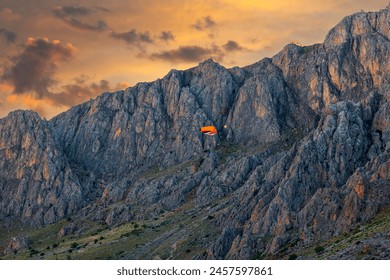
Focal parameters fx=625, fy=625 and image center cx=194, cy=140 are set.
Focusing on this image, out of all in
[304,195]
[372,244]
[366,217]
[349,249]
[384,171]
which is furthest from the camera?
[304,195]

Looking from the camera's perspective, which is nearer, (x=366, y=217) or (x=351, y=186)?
(x=366, y=217)

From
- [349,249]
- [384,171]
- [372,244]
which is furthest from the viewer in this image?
[384,171]

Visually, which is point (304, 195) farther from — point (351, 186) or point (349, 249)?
point (349, 249)

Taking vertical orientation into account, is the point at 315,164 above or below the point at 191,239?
above

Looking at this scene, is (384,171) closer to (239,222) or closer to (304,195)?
(304,195)

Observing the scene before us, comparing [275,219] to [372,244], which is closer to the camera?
[372,244]
